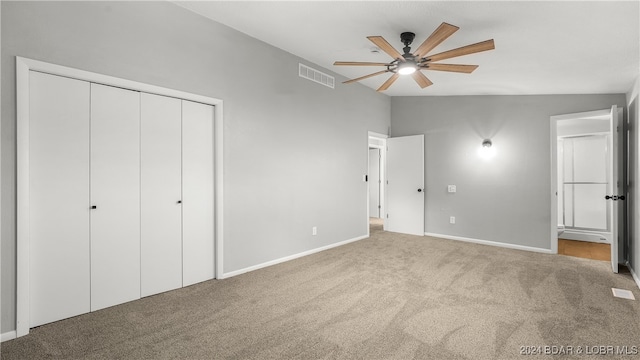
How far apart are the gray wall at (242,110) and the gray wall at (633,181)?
3678 mm

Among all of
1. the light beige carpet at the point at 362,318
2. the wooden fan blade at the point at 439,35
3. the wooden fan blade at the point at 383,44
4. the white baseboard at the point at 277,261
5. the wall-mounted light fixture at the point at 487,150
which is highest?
the wooden fan blade at the point at 383,44

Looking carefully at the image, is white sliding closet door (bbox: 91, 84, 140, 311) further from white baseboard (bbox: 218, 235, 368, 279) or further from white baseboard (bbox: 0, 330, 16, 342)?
white baseboard (bbox: 218, 235, 368, 279)

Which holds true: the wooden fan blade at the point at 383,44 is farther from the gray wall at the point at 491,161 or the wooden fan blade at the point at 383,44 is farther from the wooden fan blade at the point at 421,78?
the gray wall at the point at 491,161

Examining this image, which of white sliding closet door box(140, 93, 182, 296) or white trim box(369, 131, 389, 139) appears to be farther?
white trim box(369, 131, 389, 139)

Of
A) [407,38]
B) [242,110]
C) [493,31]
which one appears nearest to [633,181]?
[493,31]

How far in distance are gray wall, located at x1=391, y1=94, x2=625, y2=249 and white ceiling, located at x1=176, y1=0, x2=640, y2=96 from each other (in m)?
0.68

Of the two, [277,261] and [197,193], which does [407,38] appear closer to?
[197,193]

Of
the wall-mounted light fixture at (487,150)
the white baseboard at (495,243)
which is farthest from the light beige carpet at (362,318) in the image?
the wall-mounted light fixture at (487,150)

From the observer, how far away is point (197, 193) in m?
3.39

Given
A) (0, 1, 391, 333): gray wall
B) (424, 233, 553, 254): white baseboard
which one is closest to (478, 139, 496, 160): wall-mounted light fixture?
(424, 233, 553, 254): white baseboard

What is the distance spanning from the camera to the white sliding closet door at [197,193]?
3295 millimetres

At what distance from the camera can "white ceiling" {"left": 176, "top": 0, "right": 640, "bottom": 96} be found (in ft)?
8.61

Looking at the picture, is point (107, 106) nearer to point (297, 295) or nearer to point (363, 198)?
point (297, 295)

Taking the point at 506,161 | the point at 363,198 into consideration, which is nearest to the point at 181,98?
the point at 363,198
